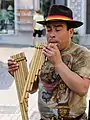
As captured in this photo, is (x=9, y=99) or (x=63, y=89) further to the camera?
(x=9, y=99)

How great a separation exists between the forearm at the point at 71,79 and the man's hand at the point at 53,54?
0.03 m

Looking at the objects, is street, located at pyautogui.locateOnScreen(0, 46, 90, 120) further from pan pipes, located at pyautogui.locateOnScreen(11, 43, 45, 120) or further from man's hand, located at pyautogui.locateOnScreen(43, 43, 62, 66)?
man's hand, located at pyautogui.locateOnScreen(43, 43, 62, 66)

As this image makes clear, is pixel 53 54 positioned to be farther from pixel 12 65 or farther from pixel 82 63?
pixel 12 65

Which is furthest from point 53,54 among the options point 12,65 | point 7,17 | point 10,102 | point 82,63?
point 7,17

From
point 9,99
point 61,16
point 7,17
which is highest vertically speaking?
point 61,16

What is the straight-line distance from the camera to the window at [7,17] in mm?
18344

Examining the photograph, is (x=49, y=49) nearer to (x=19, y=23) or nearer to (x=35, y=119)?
(x=35, y=119)

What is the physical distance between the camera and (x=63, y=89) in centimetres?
260

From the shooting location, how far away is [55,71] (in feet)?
8.55

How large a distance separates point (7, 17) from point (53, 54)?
1623 cm

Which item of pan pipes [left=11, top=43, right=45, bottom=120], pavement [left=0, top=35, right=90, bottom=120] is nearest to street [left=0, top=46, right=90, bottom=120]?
pavement [left=0, top=35, right=90, bottom=120]

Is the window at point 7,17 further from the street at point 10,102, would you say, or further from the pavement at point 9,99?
the street at point 10,102

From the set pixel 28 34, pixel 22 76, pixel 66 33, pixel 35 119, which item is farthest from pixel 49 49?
pixel 28 34

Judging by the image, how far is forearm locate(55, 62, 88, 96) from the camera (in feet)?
8.06
